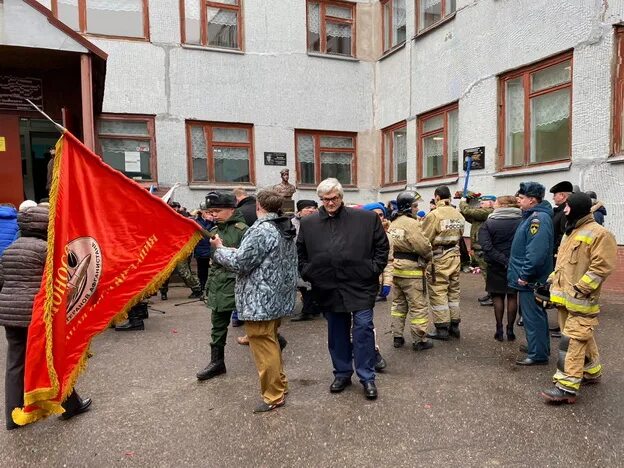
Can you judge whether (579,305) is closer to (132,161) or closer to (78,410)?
(78,410)

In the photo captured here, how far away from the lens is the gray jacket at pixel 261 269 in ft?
11.3

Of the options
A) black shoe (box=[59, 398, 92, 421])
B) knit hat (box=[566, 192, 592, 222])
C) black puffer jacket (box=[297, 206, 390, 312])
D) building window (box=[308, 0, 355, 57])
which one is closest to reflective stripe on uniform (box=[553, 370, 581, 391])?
knit hat (box=[566, 192, 592, 222])

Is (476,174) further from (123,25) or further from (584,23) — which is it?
(123,25)

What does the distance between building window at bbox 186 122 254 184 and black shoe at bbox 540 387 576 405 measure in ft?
32.0

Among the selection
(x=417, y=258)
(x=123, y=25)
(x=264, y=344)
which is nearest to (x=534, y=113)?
(x=417, y=258)

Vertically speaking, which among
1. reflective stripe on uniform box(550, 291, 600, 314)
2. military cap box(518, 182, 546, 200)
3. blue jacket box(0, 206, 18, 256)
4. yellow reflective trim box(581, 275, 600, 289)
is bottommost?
reflective stripe on uniform box(550, 291, 600, 314)

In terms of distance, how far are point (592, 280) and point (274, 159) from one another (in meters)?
9.73

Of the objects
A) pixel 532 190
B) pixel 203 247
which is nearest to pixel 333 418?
pixel 532 190

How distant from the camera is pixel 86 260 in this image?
10.0ft

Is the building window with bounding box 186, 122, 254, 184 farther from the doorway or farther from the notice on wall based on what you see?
the doorway

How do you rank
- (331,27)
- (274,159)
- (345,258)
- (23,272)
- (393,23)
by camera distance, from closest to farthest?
(23,272), (345,258), (274,159), (393,23), (331,27)

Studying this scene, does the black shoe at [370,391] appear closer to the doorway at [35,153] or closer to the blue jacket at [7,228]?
the blue jacket at [7,228]

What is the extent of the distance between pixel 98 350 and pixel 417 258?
12.4 ft

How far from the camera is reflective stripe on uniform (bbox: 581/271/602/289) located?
3516 mm
